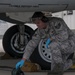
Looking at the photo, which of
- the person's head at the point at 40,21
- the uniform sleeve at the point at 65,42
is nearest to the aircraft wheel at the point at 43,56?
the person's head at the point at 40,21

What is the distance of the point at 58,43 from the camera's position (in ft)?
14.3

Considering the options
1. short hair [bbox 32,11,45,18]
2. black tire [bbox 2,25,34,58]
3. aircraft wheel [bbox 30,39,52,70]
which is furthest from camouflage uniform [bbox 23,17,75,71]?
black tire [bbox 2,25,34,58]

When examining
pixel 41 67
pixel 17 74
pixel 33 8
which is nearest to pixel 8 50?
pixel 41 67

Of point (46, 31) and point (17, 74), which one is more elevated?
point (46, 31)

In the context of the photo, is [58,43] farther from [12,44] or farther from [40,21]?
[12,44]

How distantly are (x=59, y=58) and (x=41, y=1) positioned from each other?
875mm

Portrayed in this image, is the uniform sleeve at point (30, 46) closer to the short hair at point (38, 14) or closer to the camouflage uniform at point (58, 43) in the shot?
the camouflage uniform at point (58, 43)

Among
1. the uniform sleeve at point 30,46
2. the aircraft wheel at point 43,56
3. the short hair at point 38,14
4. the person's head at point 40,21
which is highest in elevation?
the short hair at point 38,14

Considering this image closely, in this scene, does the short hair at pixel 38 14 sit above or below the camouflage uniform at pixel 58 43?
above

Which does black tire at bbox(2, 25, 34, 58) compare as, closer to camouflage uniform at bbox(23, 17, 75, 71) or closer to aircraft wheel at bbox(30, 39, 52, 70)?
aircraft wheel at bbox(30, 39, 52, 70)

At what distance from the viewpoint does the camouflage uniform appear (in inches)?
169

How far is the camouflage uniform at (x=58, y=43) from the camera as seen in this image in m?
4.30

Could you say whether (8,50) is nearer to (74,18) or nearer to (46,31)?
(46,31)

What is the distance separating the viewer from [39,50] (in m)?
5.29
